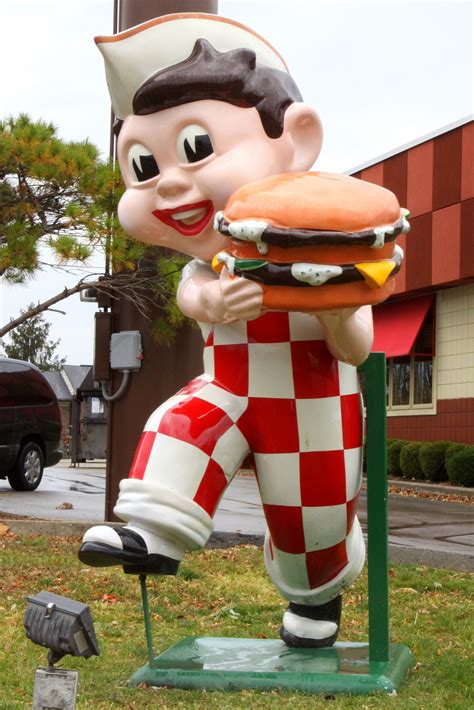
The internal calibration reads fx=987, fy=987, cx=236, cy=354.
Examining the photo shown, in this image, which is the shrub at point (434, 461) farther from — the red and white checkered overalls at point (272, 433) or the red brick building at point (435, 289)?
the red and white checkered overalls at point (272, 433)

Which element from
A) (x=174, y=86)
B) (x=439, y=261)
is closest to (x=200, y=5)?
(x=174, y=86)

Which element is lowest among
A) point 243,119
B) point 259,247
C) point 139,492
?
point 139,492

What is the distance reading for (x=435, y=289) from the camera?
18.0 metres

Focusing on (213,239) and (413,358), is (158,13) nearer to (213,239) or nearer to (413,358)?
(213,239)

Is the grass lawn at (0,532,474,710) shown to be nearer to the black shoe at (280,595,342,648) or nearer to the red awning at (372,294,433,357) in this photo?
the black shoe at (280,595,342,648)

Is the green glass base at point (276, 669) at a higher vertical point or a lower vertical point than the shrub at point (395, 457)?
lower

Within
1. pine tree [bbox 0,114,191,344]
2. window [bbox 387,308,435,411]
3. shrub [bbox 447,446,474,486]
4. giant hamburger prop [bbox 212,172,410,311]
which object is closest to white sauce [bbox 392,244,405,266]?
giant hamburger prop [bbox 212,172,410,311]

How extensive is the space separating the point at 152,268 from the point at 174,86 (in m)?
4.82

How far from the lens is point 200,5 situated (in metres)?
7.18

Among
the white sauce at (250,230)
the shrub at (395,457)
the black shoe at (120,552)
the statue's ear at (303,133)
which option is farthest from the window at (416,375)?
the white sauce at (250,230)

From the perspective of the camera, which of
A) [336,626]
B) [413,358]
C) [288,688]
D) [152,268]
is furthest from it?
[413,358]

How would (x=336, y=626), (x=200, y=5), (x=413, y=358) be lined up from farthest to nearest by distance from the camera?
(x=413, y=358), (x=200, y=5), (x=336, y=626)

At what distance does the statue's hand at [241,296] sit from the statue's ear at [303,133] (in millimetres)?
618

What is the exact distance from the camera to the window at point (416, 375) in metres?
18.7
